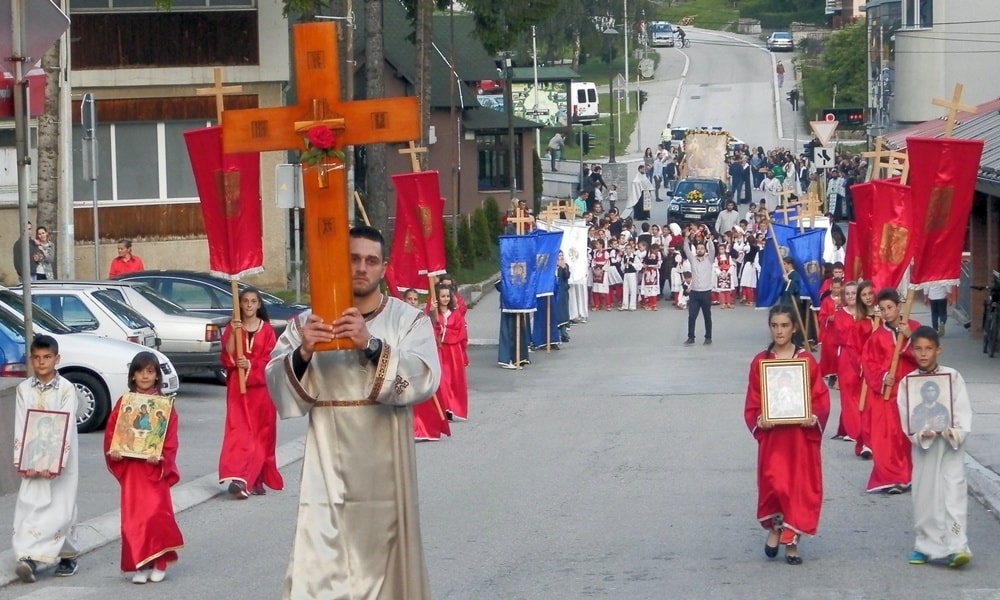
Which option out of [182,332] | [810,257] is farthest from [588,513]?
[810,257]

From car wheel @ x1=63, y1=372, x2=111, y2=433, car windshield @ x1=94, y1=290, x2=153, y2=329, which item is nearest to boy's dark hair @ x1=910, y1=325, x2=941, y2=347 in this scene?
car wheel @ x1=63, y1=372, x2=111, y2=433

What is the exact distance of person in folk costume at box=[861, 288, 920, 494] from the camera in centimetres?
1146

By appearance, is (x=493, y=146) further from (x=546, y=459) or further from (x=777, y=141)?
(x=546, y=459)

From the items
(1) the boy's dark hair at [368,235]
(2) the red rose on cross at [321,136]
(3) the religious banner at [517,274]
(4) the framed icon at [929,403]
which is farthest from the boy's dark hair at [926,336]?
(3) the religious banner at [517,274]

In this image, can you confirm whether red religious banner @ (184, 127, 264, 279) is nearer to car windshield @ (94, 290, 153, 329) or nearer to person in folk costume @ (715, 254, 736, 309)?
car windshield @ (94, 290, 153, 329)

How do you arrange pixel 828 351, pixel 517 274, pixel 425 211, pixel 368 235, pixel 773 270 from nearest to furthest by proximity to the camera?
pixel 368 235 → pixel 828 351 → pixel 425 211 → pixel 517 274 → pixel 773 270

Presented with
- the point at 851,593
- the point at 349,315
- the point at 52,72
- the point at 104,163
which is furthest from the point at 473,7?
the point at 349,315

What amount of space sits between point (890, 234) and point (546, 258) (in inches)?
496

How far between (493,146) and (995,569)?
46.3 metres

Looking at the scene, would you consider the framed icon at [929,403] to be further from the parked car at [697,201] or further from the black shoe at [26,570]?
the parked car at [697,201]

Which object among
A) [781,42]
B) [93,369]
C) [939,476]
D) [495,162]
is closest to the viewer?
[939,476]

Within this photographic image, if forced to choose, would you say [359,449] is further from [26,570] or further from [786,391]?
[786,391]

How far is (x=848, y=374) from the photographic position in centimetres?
1424

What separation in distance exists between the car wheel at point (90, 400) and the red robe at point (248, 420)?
4.14 m
